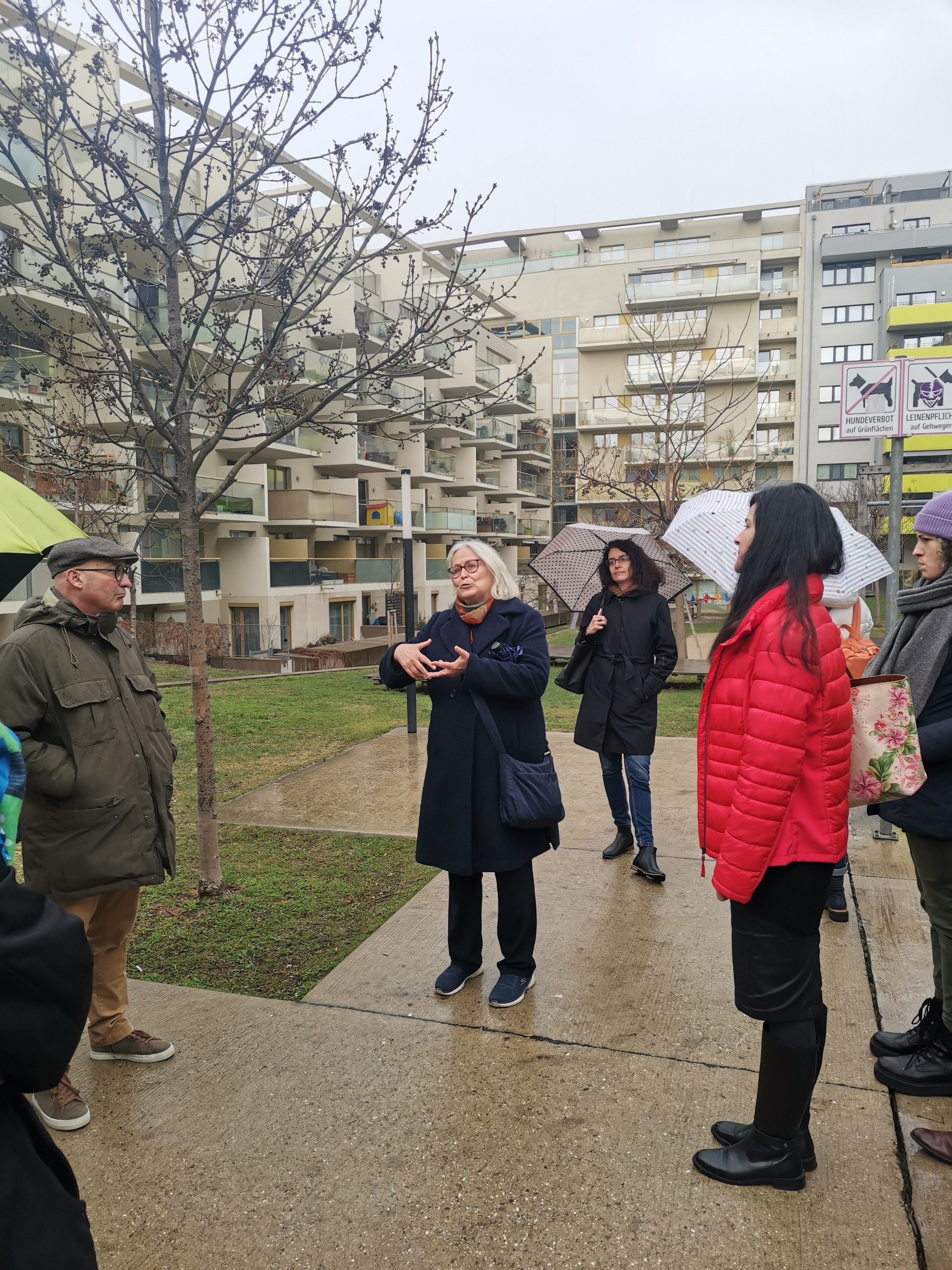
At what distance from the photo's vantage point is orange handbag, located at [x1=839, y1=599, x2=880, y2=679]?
4.49 m

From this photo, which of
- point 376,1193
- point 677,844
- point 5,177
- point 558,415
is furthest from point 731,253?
point 376,1193

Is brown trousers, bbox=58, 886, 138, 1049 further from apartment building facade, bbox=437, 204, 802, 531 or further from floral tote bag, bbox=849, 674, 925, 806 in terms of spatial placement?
apartment building facade, bbox=437, 204, 802, 531

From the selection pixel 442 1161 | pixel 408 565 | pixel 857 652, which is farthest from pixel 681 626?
pixel 442 1161

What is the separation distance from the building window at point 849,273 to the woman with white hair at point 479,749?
5807 cm

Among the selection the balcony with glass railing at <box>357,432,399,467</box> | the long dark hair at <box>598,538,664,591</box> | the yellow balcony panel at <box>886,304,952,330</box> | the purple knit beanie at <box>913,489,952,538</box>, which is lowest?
the long dark hair at <box>598,538,664,591</box>

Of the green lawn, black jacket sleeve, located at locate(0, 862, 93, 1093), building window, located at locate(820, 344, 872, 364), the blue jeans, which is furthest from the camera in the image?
building window, located at locate(820, 344, 872, 364)

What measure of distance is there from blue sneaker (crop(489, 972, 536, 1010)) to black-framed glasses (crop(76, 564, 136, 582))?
226 cm

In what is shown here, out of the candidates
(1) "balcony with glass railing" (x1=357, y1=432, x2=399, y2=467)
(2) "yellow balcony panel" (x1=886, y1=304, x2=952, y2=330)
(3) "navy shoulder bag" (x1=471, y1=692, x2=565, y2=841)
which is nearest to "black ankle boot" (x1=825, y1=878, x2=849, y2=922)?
(3) "navy shoulder bag" (x1=471, y1=692, x2=565, y2=841)

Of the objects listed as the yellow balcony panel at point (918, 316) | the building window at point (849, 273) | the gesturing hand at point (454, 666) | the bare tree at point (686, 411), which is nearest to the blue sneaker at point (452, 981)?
the gesturing hand at point (454, 666)

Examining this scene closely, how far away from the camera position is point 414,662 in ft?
11.5

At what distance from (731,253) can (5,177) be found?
45703 millimetres

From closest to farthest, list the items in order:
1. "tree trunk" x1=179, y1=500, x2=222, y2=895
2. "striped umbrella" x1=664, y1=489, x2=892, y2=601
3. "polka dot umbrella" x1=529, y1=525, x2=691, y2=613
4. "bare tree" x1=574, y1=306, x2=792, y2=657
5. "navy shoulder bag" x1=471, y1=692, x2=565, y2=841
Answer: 1. "navy shoulder bag" x1=471, y1=692, x2=565, y2=841
2. "striped umbrella" x1=664, y1=489, x2=892, y2=601
3. "tree trunk" x1=179, y1=500, x2=222, y2=895
4. "polka dot umbrella" x1=529, y1=525, x2=691, y2=613
5. "bare tree" x1=574, y1=306, x2=792, y2=657

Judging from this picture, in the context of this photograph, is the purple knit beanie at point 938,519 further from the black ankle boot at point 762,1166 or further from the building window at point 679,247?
the building window at point 679,247

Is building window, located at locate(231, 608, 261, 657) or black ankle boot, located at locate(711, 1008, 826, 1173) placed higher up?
black ankle boot, located at locate(711, 1008, 826, 1173)
